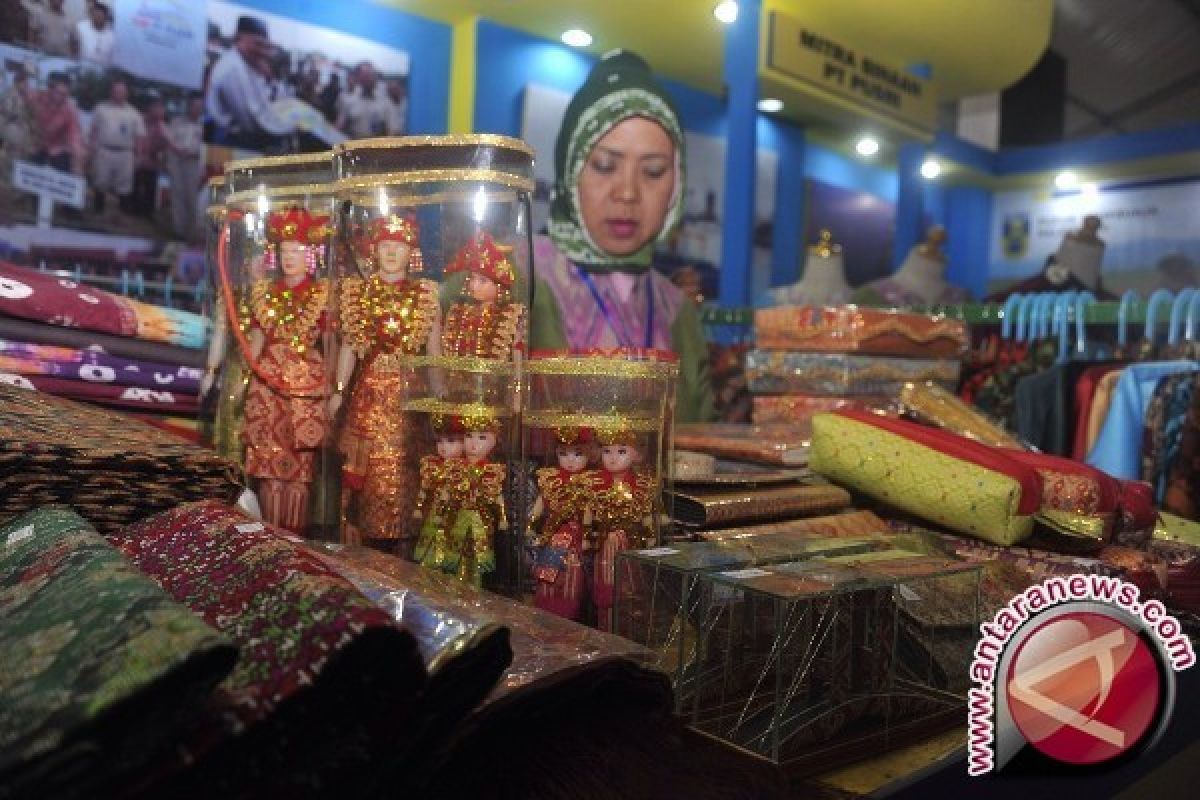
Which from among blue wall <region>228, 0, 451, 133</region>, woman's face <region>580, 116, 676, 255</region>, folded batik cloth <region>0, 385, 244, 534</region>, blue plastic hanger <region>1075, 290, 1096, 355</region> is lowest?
folded batik cloth <region>0, 385, 244, 534</region>

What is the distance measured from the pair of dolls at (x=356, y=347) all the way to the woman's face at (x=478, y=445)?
75 mm

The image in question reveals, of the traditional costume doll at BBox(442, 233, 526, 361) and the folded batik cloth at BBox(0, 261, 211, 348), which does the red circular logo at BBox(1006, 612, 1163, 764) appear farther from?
the folded batik cloth at BBox(0, 261, 211, 348)

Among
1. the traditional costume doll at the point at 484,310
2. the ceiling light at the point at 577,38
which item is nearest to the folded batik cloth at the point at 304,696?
the traditional costume doll at the point at 484,310

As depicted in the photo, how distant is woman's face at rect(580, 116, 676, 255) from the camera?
2348mm

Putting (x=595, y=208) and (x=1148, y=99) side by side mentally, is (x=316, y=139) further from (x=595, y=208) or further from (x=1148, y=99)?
(x=1148, y=99)

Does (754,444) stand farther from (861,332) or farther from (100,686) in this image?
(100,686)

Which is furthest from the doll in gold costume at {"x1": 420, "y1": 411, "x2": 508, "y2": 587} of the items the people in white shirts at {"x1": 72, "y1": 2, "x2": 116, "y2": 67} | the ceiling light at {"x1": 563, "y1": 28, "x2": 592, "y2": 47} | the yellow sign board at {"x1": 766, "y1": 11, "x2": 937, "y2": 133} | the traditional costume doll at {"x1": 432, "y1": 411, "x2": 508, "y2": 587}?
the ceiling light at {"x1": 563, "y1": 28, "x2": 592, "y2": 47}

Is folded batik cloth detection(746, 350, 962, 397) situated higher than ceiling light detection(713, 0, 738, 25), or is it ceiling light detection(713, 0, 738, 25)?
ceiling light detection(713, 0, 738, 25)

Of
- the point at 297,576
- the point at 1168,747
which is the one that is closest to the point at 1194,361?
the point at 1168,747

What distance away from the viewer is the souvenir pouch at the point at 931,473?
129 centimetres

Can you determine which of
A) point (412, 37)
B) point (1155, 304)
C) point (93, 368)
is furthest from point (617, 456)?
point (412, 37)

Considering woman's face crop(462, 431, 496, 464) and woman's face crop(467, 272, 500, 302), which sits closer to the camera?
woman's face crop(462, 431, 496, 464)

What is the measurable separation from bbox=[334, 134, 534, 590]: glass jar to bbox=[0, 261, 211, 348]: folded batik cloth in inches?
18.2

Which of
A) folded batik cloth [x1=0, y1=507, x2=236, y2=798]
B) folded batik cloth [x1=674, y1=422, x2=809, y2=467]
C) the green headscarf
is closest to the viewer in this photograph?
folded batik cloth [x1=0, y1=507, x2=236, y2=798]
